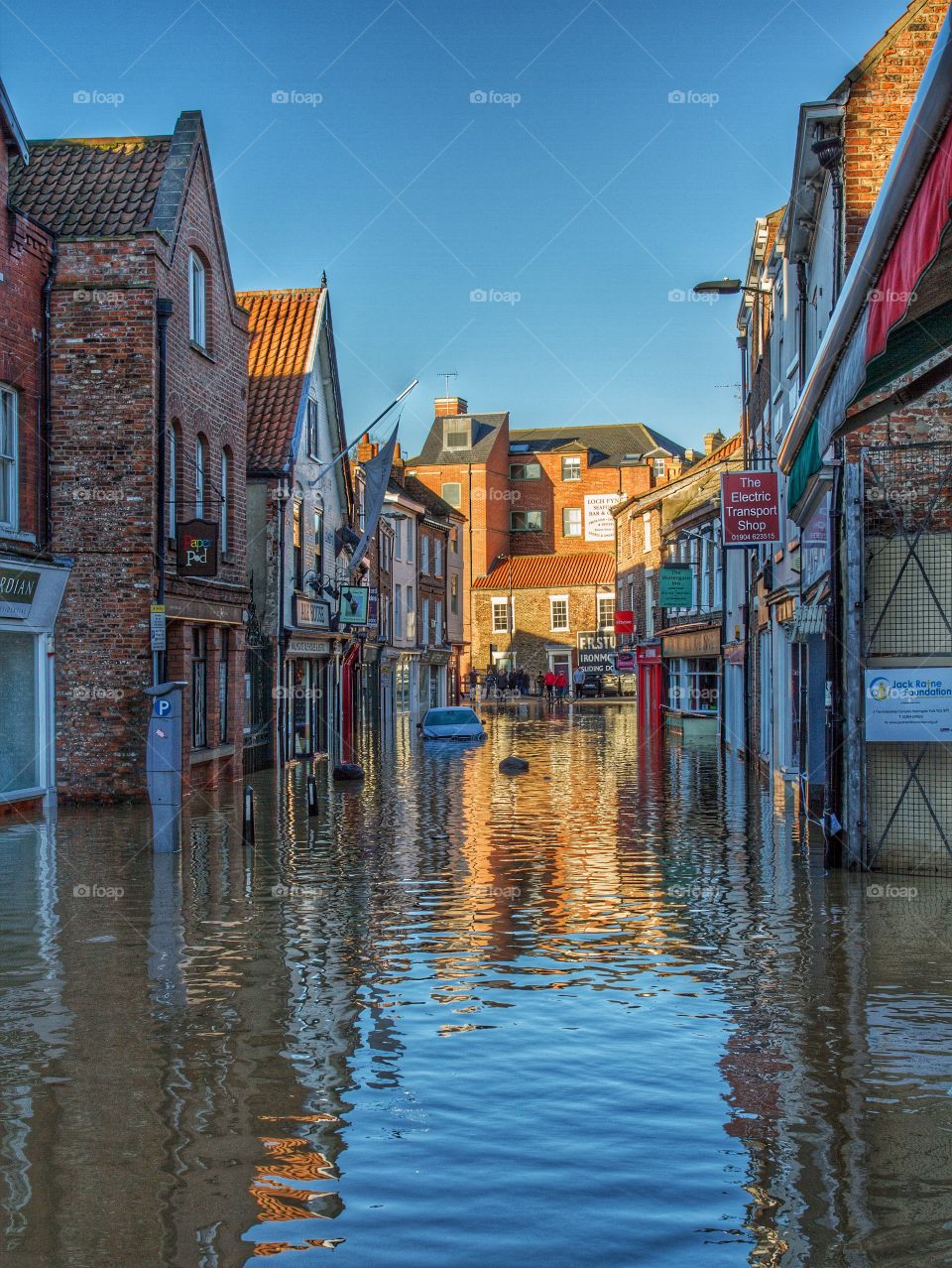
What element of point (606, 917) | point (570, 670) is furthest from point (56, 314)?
point (570, 670)

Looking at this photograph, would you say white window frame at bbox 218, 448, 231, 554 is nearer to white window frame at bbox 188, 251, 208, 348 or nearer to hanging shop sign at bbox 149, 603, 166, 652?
white window frame at bbox 188, 251, 208, 348

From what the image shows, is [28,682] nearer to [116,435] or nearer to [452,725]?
[116,435]

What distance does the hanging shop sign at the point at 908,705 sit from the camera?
1290 centimetres

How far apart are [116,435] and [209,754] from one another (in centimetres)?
Answer: 639

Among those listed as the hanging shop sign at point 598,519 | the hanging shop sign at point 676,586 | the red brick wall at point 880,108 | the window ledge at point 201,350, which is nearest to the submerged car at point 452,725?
the hanging shop sign at point 676,586

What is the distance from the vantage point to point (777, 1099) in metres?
6.41

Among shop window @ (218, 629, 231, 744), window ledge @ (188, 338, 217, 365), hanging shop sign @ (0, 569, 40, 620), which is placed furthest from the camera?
shop window @ (218, 629, 231, 744)

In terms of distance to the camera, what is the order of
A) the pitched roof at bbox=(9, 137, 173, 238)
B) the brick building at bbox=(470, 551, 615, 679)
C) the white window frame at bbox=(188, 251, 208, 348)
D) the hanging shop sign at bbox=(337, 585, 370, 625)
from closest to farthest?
the pitched roof at bbox=(9, 137, 173, 238)
the white window frame at bbox=(188, 251, 208, 348)
the hanging shop sign at bbox=(337, 585, 370, 625)
the brick building at bbox=(470, 551, 615, 679)

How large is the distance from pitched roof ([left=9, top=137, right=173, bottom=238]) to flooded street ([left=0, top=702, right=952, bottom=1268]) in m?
11.8

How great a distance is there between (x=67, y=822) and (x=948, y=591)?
11.8 metres

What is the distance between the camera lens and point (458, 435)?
83188 mm

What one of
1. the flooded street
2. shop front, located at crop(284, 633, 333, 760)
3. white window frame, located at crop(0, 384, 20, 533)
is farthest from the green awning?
shop front, located at crop(284, 633, 333, 760)

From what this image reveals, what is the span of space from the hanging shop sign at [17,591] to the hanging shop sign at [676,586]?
76.0ft

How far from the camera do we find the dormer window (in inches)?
3265
